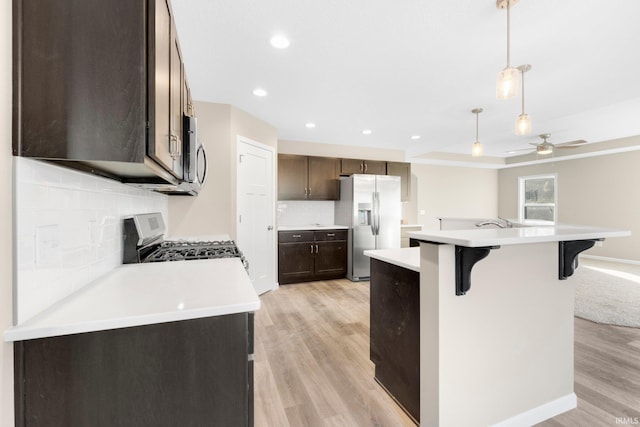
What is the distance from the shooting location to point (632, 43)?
7.13ft

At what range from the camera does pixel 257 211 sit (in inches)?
153

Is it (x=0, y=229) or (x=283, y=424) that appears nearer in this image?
(x=0, y=229)

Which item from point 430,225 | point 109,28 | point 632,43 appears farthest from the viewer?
point 430,225

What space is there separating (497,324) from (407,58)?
6.89 feet

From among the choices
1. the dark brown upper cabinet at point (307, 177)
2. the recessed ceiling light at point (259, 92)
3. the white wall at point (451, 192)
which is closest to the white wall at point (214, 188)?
the recessed ceiling light at point (259, 92)

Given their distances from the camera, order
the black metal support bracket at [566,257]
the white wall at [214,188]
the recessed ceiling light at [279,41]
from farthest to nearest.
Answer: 1. the white wall at [214,188]
2. the recessed ceiling light at [279,41]
3. the black metal support bracket at [566,257]

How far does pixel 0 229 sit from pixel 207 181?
8.62 ft

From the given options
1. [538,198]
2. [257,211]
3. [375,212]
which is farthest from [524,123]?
[538,198]

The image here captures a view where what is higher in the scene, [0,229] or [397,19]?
[397,19]

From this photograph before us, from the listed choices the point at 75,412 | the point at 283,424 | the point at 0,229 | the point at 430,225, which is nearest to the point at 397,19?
the point at 0,229

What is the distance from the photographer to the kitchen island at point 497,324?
4.41ft

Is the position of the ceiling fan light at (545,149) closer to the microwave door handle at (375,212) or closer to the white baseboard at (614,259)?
the microwave door handle at (375,212)

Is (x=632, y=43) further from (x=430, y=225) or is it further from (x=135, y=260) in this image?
(x=430, y=225)

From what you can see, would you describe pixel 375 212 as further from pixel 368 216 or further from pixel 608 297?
pixel 608 297
